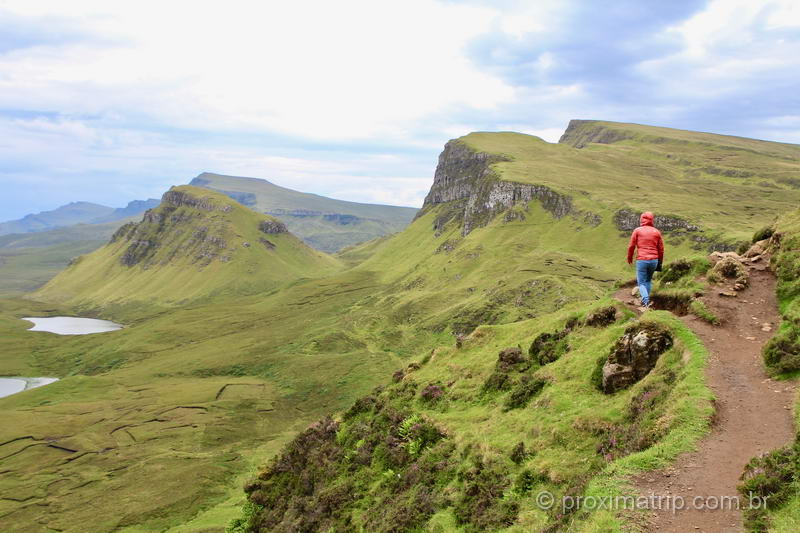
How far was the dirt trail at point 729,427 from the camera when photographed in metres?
13.0

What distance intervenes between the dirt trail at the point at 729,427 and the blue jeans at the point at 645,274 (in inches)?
135

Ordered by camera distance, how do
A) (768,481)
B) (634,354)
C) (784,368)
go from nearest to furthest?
1. (768,481)
2. (784,368)
3. (634,354)

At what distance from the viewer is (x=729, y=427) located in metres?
15.7

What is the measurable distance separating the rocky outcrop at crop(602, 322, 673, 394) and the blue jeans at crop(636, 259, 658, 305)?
11.3 feet

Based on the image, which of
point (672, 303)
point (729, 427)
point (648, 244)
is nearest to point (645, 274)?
point (648, 244)

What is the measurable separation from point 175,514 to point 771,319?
3889 inches

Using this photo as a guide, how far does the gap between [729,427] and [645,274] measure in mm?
11461

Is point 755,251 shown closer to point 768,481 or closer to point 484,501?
point 768,481

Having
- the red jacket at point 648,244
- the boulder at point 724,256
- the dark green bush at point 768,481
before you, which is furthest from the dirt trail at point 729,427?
the boulder at point 724,256

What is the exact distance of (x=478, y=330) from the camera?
4328 centimetres

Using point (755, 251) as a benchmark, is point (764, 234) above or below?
above

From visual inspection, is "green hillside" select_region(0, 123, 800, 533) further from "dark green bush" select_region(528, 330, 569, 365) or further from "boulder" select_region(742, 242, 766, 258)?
"boulder" select_region(742, 242, 766, 258)

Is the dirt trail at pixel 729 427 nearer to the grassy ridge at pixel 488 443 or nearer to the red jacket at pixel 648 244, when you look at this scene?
the grassy ridge at pixel 488 443

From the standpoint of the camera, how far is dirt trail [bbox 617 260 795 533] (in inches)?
513
